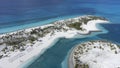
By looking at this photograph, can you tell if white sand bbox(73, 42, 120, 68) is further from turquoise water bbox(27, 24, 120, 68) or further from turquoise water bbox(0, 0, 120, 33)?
turquoise water bbox(0, 0, 120, 33)

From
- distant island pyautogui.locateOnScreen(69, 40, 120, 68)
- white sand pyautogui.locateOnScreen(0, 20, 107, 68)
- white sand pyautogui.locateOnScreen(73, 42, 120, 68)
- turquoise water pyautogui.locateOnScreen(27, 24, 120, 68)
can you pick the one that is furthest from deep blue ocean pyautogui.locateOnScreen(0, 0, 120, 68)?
white sand pyautogui.locateOnScreen(73, 42, 120, 68)

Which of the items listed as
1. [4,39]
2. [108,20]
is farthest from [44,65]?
[108,20]

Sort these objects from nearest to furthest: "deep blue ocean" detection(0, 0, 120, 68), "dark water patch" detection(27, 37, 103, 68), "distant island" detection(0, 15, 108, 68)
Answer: "dark water patch" detection(27, 37, 103, 68)
"distant island" detection(0, 15, 108, 68)
"deep blue ocean" detection(0, 0, 120, 68)

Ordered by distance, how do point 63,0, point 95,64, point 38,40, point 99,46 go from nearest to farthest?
point 95,64
point 99,46
point 38,40
point 63,0

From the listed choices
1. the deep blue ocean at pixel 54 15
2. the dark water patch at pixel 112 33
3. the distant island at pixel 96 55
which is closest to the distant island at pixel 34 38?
the deep blue ocean at pixel 54 15

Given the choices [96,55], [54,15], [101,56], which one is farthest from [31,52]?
[54,15]

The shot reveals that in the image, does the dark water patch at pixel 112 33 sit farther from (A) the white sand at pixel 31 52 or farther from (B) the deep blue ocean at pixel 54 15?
(A) the white sand at pixel 31 52

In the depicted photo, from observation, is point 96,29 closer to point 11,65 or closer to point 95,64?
point 95,64

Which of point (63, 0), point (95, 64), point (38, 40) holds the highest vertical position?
point (63, 0)
